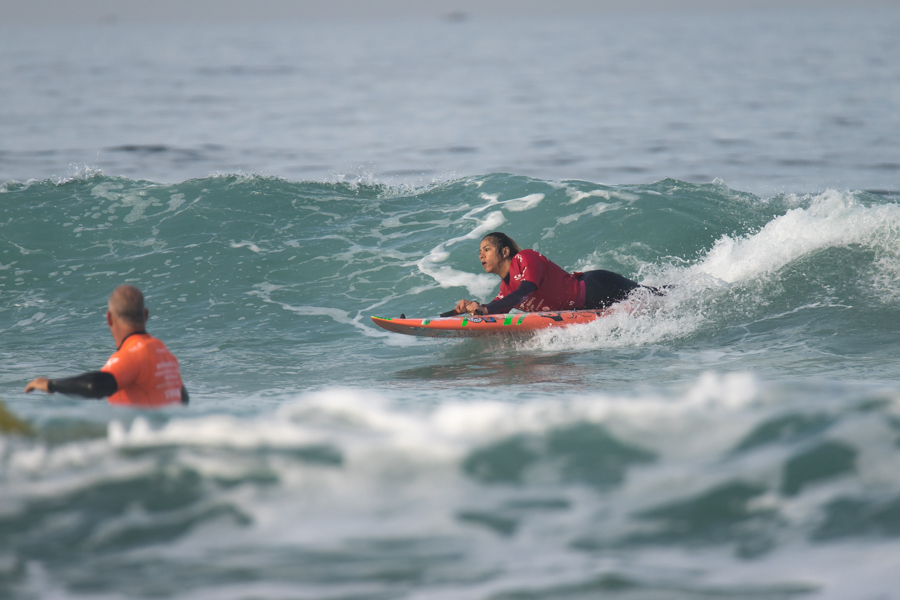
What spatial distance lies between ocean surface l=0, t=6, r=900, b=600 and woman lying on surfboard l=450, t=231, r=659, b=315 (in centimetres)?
35

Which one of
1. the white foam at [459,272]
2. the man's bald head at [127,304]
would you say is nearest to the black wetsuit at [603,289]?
the white foam at [459,272]

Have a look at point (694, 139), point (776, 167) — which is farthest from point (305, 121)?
point (776, 167)

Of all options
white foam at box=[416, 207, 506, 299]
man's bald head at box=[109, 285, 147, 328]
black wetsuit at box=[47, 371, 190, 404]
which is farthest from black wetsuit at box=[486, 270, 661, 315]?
black wetsuit at box=[47, 371, 190, 404]

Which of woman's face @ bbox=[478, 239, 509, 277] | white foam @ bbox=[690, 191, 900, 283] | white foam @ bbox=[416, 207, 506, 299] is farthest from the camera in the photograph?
white foam @ bbox=[416, 207, 506, 299]

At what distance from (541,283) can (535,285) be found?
0.92 ft

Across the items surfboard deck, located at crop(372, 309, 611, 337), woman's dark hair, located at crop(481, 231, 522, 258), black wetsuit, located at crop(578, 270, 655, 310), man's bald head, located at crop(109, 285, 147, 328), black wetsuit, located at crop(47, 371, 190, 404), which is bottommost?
surfboard deck, located at crop(372, 309, 611, 337)

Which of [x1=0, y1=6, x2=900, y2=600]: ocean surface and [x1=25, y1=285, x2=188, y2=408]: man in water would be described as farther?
[x1=25, y1=285, x2=188, y2=408]: man in water

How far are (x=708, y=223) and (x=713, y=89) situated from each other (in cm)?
2132

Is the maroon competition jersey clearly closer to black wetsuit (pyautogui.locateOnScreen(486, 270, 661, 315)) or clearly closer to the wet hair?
black wetsuit (pyautogui.locateOnScreen(486, 270, 661, 315))

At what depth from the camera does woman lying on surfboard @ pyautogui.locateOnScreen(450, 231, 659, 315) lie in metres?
8.12

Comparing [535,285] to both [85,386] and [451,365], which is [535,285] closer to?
[451,365]

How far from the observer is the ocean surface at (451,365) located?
122 inches

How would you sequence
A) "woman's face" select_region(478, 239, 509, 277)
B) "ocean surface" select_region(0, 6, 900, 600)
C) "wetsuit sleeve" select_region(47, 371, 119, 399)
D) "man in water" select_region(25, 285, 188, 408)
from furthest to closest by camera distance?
"woman's face" select_region(478, 239, 509, 277), "man in water" select_region(25, 285, 188, 408), "wetsuit sleeve" select_region(47, 371, 119, 399), "ocean surface" select_region(0, 6, 900, 600)

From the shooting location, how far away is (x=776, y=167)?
17.5 m
